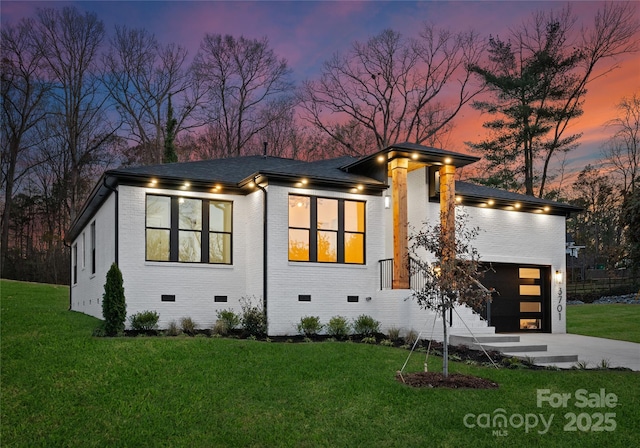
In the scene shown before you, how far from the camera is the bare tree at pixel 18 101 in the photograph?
30469 millimetres

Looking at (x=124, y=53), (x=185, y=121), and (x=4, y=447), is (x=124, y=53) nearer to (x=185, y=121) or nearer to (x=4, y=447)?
(x=185, y=121)

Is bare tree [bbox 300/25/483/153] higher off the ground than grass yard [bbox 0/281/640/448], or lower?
higher

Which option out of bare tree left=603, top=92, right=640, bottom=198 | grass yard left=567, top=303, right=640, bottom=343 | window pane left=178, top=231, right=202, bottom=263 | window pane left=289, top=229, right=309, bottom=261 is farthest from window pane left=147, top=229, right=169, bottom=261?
bare tree left=603, top=92, right=640, bottom=198

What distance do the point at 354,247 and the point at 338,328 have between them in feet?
7.94

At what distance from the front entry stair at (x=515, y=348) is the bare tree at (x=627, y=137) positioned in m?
19.7

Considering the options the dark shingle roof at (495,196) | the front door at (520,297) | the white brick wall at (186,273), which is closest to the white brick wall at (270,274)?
the white brick wall at (186,273)

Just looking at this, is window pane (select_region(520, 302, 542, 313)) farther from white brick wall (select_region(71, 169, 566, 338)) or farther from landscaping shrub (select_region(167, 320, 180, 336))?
landscaping shrub (select_region(167, 320, 180, 336))

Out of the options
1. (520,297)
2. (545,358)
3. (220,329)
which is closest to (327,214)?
(220,329)

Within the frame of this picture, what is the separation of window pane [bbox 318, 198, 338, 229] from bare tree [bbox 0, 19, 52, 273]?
2367 centimetres

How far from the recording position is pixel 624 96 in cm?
2942

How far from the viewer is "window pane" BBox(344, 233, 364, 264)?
1463 centimetres

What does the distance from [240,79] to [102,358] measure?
25.1 metres

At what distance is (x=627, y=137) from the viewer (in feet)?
98.9

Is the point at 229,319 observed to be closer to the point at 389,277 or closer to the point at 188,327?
the point at 188,327
